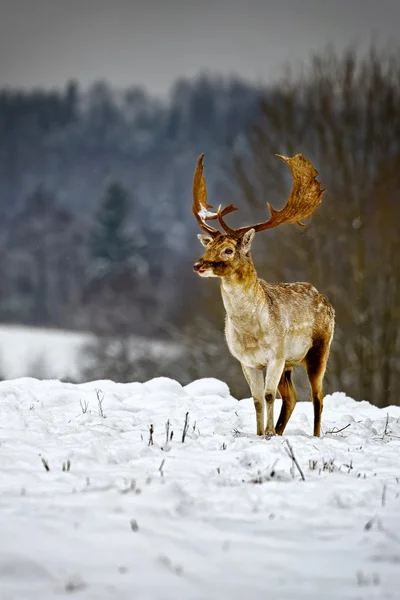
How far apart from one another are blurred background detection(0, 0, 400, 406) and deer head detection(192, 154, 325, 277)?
28.2 feet

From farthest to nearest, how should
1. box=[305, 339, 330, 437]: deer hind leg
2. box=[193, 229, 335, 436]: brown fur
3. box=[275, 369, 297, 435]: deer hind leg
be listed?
box=[305, 339, 330, 437]: deer hind leg → box=[275, 369, 297, 435]: deer hind leg → box=[193, 229, 335, 436]: brown fur

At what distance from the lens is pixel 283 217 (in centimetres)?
857

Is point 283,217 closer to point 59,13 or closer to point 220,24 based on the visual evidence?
point 220,24

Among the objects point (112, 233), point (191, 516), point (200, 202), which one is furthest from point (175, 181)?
point (191, 516)

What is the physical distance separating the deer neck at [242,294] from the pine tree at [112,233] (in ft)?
140

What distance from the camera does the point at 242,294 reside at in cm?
772

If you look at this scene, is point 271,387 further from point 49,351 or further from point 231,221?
point 49,351

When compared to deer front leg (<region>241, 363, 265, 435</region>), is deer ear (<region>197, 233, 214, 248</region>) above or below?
above

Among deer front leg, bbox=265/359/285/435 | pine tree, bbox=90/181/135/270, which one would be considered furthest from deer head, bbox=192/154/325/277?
pine tree, bbox=90/181/135/270

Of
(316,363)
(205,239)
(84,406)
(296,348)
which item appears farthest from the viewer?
(84,406)

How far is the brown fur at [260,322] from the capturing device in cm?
759

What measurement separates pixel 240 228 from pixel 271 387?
157cm

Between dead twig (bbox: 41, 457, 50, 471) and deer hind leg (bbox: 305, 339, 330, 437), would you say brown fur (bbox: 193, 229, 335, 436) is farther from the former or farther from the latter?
dead twig (bbox: 41, 457, 50, 471)

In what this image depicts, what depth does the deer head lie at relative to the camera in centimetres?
747
